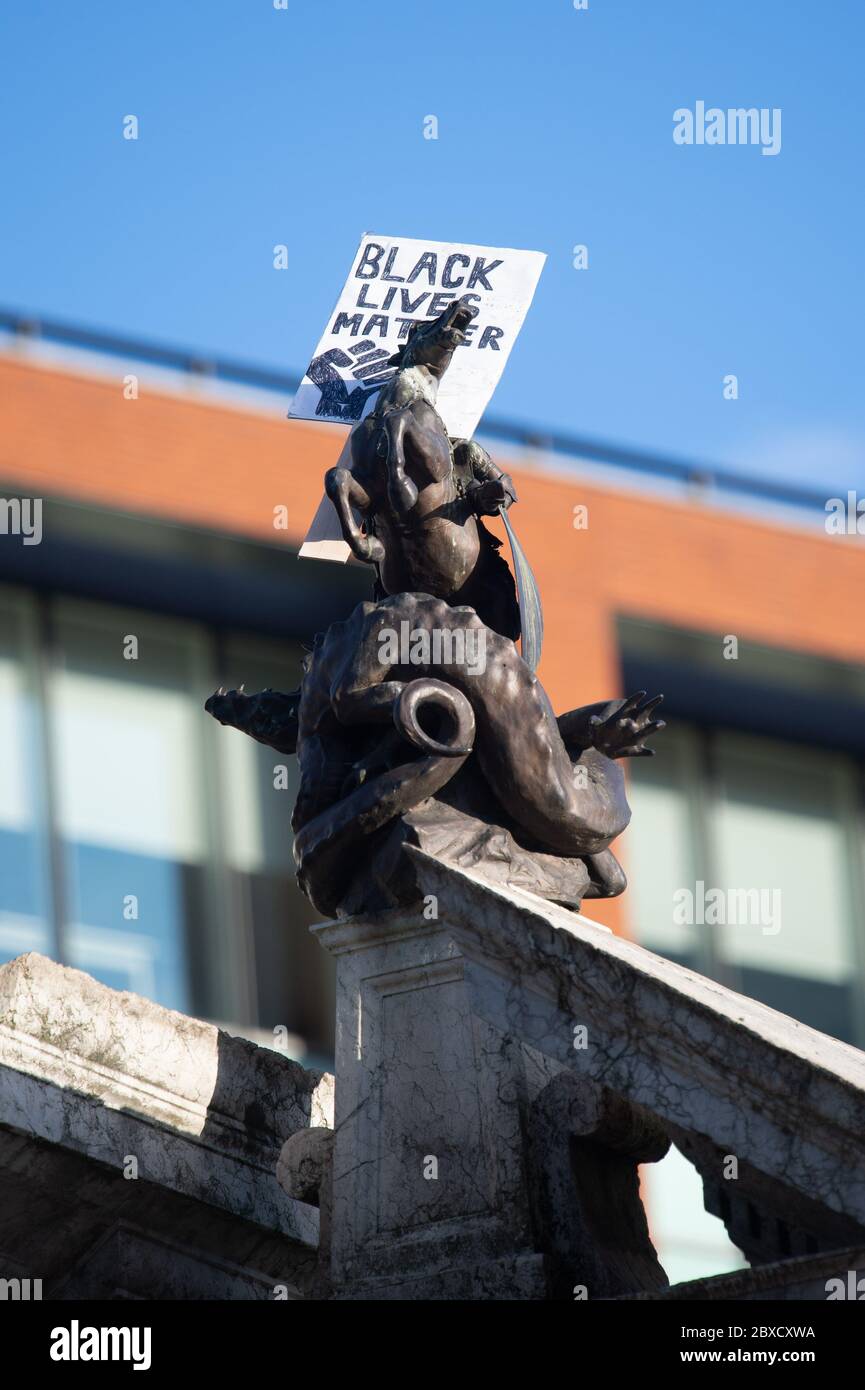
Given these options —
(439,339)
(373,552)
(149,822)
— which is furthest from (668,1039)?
(149,822)

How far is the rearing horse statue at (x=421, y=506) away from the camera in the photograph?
23.7 feet

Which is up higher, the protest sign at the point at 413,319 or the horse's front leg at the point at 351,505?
the protest sign at the point at 413,319

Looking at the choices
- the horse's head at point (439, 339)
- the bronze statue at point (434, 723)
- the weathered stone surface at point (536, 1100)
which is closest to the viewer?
the weathered stone surface at point (536, 1100)

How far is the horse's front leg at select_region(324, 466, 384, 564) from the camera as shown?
7.21m

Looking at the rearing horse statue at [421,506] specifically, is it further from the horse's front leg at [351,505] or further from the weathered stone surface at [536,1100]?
the weathered stone surface at [536,1100]

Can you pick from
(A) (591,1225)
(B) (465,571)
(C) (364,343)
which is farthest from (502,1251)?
(C) (364,343)

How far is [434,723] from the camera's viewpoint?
6.84 m

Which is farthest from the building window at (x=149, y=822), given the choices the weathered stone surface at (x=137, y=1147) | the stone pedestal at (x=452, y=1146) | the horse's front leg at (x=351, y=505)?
the stone pedestal at (x=452, y=1146)

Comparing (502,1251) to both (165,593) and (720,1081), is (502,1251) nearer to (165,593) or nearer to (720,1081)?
(720,1081)

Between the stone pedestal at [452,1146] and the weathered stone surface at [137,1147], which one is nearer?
the stone pedestal at [452,1146]

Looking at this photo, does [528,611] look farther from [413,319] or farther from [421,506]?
[413,319]

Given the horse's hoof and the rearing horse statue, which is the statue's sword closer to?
the rearing horse statue

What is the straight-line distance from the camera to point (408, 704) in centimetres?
672
